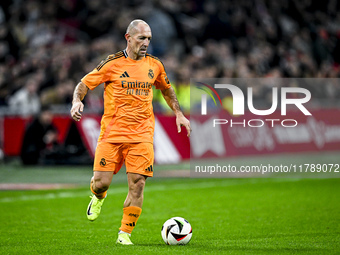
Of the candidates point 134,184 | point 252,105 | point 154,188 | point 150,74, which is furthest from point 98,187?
point 252,105

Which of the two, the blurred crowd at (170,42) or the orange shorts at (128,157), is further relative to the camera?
the blurred crowd at (170,42)

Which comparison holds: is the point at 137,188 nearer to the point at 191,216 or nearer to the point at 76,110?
the point at 76,110

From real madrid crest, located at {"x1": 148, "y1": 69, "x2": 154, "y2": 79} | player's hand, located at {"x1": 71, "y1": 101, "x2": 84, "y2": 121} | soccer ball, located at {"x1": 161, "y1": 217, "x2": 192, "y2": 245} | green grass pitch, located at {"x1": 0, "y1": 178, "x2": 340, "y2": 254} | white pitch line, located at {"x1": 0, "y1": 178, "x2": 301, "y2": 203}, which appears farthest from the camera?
white pitch line, located at {"x1": 0, "y1": 178, "x2": 301, "y2": 203}

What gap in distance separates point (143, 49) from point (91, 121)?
10.8 m

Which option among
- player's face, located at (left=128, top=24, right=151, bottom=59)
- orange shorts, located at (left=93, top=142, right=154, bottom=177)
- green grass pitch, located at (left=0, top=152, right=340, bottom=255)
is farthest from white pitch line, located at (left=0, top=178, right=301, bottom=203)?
player's face, located at (left=128, top=24, right=151, bottom=59)

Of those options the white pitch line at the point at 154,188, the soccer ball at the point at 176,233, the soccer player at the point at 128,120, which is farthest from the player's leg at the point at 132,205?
the white pitch line at the point at 154,188

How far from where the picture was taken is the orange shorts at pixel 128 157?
7.66 meters

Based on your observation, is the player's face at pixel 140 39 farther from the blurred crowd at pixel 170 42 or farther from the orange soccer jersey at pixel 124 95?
the blurred crowd at pixel 170 42

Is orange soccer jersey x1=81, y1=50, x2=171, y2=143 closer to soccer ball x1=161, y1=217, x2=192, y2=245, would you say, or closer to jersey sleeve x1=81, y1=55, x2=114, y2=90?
jersey sleeve x1=81, y1=55, x2=114, y2=90

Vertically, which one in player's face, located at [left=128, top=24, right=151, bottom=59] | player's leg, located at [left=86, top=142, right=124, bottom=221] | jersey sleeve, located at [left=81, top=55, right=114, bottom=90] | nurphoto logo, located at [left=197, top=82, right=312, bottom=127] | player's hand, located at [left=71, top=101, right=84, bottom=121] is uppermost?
nurphoto logo, located at [left=197, top=82, right=312, bottom=127]

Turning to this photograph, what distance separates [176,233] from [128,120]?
1.48 meters

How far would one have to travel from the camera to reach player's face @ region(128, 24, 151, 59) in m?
7.55

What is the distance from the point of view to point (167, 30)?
2288cm

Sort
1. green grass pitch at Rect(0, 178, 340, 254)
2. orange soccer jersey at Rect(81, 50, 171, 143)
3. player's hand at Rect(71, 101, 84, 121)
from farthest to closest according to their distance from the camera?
orange soccer jersey at Rect(81, 50, 171, 143)
green grass pitch at Rect(0, 178, 340, 254)
player's hand at Rect(71, 101, 84, 121)
